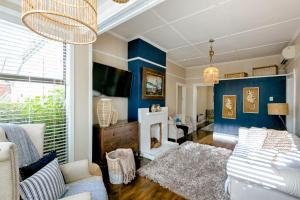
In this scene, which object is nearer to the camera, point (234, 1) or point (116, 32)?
point (234, 1)

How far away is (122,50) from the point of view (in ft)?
11.9

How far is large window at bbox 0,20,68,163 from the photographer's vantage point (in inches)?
64.8

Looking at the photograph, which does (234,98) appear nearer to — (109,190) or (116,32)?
(116,32)

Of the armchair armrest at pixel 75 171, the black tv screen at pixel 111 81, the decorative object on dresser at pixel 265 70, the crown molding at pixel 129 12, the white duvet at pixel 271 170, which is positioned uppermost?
the crown molding at pixel 129 12

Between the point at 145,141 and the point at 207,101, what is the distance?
7.25 metres

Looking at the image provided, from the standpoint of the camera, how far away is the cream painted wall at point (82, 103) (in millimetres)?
2174

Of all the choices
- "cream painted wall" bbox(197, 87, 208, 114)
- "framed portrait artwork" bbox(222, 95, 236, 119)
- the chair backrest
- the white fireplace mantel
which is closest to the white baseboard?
"framed portrait artwork" bbox(222, 95, 236, 119)

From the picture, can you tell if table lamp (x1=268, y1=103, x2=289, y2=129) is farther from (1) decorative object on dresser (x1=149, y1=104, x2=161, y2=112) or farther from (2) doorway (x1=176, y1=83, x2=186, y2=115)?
(2) doorway (x1=176, y1=83, x2=186, y2=115)

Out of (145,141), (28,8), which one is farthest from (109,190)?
(28,8)

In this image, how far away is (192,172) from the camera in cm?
261

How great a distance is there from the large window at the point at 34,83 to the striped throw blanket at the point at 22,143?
14.1 inches

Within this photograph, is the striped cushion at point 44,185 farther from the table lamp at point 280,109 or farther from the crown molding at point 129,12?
the table lamp at point 280,109

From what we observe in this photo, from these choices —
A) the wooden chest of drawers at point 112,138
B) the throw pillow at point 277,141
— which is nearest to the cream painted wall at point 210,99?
the throw pillow at point 277,141

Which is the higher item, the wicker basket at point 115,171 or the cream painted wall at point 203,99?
the cream painted wall at point 203,99
